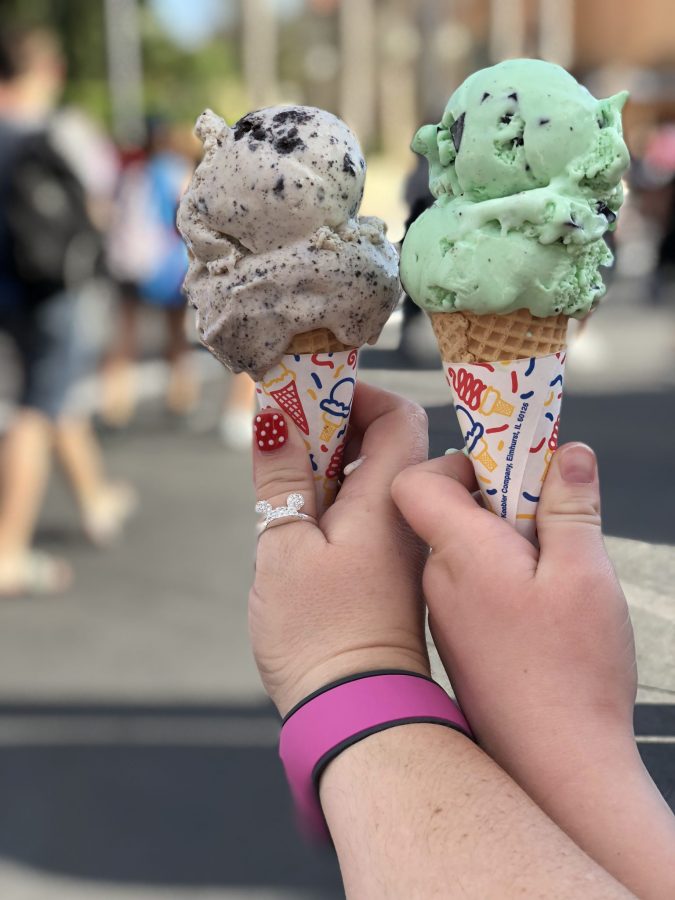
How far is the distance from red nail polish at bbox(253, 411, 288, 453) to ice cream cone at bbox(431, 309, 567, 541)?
19 cm

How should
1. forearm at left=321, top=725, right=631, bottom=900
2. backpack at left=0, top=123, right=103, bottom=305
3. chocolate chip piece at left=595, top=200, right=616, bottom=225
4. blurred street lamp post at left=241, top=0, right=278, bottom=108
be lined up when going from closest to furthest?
1. forearm at left=321, top=725, right=631, bottom=900
2. chocolate chip piece at left=595, top=200, right=616, bottom=225
3. backpack at left=0, top=123, right=103, bottom=305
4. blurred street lamp post at left=241, top=0, right=278, bottom=108

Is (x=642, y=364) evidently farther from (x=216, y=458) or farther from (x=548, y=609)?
(x=548, y=609)

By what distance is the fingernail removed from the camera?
102 centimetres

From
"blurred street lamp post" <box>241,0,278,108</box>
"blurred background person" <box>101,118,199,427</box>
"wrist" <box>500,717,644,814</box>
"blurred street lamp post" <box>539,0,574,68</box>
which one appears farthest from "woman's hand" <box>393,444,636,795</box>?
"blurred street lamp post" <box>539,0,574,68</box>

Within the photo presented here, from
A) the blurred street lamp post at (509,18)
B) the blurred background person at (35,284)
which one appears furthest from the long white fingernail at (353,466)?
the blurred street lamp post at (509,18)

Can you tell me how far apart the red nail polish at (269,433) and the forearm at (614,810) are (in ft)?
1.37

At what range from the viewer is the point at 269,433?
1.13 m

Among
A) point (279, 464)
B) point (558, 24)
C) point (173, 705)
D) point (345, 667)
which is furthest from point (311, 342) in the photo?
point (558, 24)

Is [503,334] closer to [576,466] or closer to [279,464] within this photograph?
[576,466]

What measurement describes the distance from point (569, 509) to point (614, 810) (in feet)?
0.88

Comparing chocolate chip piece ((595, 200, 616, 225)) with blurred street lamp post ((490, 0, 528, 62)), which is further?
blurred street lamp post ((490, 0, 528, 62))

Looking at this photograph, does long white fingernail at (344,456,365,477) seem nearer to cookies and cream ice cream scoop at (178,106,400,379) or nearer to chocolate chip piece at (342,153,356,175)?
cookies and cream ice cream scoop at (178,106,400,379)

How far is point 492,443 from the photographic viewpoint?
3.61 feet

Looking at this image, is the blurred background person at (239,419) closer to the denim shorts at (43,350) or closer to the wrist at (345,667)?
the denim shorts at (43,350)
